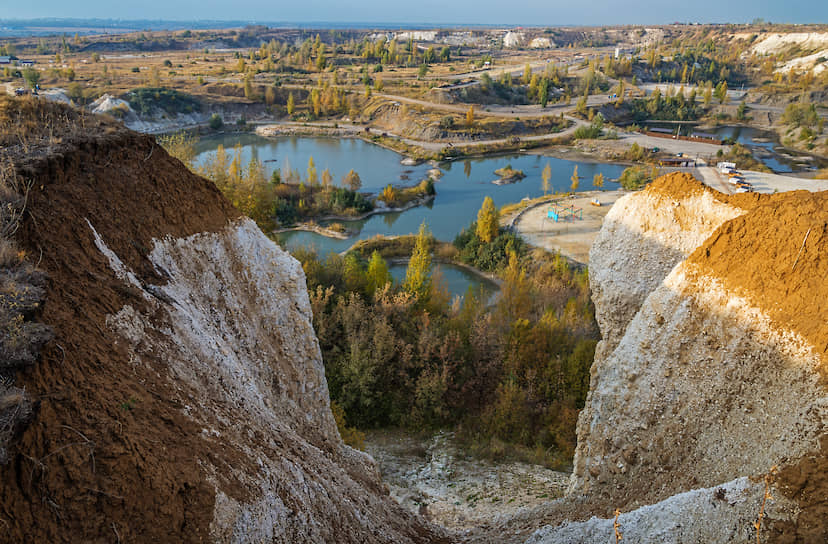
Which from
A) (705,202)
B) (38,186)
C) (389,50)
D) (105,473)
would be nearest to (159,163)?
(38,186)

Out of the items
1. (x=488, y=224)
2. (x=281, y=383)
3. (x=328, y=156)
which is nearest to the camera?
(x=281, y=383)

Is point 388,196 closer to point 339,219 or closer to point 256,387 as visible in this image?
point 339,219

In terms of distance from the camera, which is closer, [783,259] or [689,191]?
[783,259]

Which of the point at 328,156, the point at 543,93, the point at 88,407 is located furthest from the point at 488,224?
the point at 543,93

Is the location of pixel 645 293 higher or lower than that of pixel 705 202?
lower

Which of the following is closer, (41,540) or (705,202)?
(41,540)

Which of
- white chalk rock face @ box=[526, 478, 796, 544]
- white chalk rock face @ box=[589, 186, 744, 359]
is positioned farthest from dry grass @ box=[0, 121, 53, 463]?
white chalk rock face @ box=[589, 186, 744, 359]

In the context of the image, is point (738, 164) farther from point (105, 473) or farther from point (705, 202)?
point (105, 473)

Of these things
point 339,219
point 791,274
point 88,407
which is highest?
point 791,274
